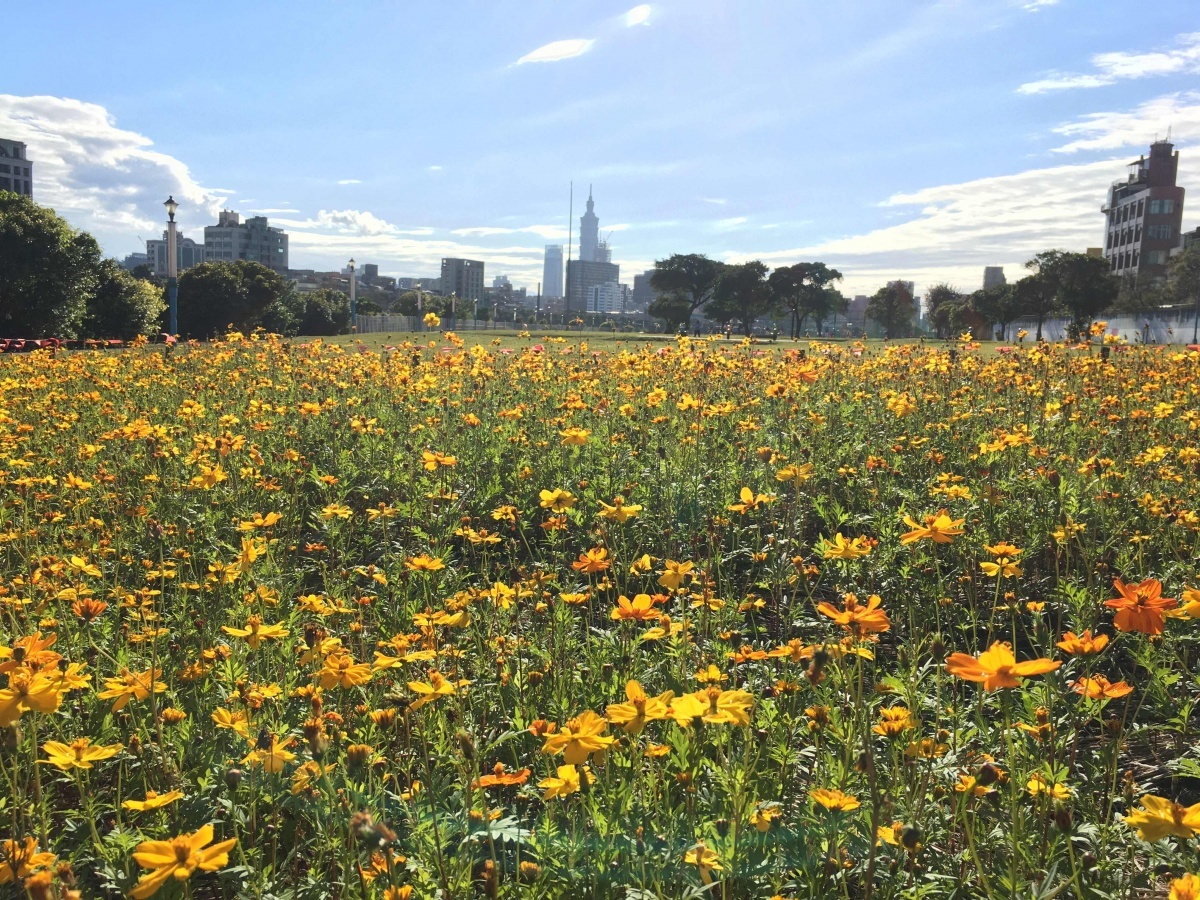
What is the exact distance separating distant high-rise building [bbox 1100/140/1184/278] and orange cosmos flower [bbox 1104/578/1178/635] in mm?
91114

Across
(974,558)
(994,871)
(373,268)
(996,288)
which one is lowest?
(994,871)

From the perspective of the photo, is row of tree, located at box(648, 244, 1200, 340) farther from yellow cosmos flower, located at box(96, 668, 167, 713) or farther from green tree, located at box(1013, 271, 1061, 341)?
yellow cosmos flower, located at box(96, 668, 167, 713)

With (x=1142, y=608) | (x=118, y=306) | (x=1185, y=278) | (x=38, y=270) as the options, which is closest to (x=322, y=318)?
A: (x=118, y=306)

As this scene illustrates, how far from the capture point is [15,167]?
9119 cm

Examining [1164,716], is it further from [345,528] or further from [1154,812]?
[345,528]

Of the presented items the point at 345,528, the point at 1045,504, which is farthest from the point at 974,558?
the point at 345,528

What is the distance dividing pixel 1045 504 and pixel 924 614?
100 centimetres

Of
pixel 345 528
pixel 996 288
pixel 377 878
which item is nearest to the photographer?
pixel 377 878

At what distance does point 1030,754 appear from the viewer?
2053 mm

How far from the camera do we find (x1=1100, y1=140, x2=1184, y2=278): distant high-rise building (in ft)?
262

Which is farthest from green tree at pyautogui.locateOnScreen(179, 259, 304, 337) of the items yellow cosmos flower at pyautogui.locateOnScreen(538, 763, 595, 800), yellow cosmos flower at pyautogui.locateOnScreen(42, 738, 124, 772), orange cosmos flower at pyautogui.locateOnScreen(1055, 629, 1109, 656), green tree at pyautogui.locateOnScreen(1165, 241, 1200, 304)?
green tree at pyautogui.locateOnScreen(1165, 241, 1200, 304)

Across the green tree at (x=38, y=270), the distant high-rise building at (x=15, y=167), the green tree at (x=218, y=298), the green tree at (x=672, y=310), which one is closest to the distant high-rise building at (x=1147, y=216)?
the green tree at (x=672, y=310)

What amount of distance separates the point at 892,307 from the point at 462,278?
376ft

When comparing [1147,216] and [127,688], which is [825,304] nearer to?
[1147,216]
